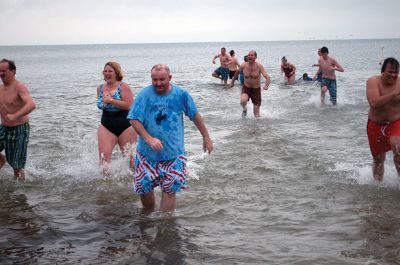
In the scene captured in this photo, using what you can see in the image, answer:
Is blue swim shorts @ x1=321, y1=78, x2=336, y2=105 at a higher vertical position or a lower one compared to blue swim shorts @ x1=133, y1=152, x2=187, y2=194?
higher

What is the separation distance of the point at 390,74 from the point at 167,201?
10.3 ft

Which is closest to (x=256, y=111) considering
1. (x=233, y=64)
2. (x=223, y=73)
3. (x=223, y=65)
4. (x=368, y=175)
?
(x=368, y=175)

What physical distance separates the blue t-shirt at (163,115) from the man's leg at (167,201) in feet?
1.59

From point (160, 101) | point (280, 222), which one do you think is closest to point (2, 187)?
point (160, 101)

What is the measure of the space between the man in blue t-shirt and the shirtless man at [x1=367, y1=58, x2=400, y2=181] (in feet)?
7.78

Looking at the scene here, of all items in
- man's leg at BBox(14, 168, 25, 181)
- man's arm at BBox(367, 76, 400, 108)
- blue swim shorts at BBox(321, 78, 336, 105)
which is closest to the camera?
man's arm at BBox(367, 76, 400, 108)

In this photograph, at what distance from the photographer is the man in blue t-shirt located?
186 inches

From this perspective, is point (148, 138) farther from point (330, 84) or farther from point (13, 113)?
point (330, 84)

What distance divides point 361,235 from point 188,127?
8325 mm

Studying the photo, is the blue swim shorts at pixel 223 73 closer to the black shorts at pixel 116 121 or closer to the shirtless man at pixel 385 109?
the black shorts at pixel 116 121

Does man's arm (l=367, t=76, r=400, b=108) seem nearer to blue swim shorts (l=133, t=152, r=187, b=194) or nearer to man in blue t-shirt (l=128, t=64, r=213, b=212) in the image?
man in blue t-shirt (l=128, t=64, r=213, b=212)

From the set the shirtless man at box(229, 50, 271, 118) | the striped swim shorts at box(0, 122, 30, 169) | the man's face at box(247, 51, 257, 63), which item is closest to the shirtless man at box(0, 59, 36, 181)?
the striped swim shorts at box(0, 122, 30, 169)

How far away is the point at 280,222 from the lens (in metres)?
5.49

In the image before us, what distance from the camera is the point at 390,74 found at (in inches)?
231
